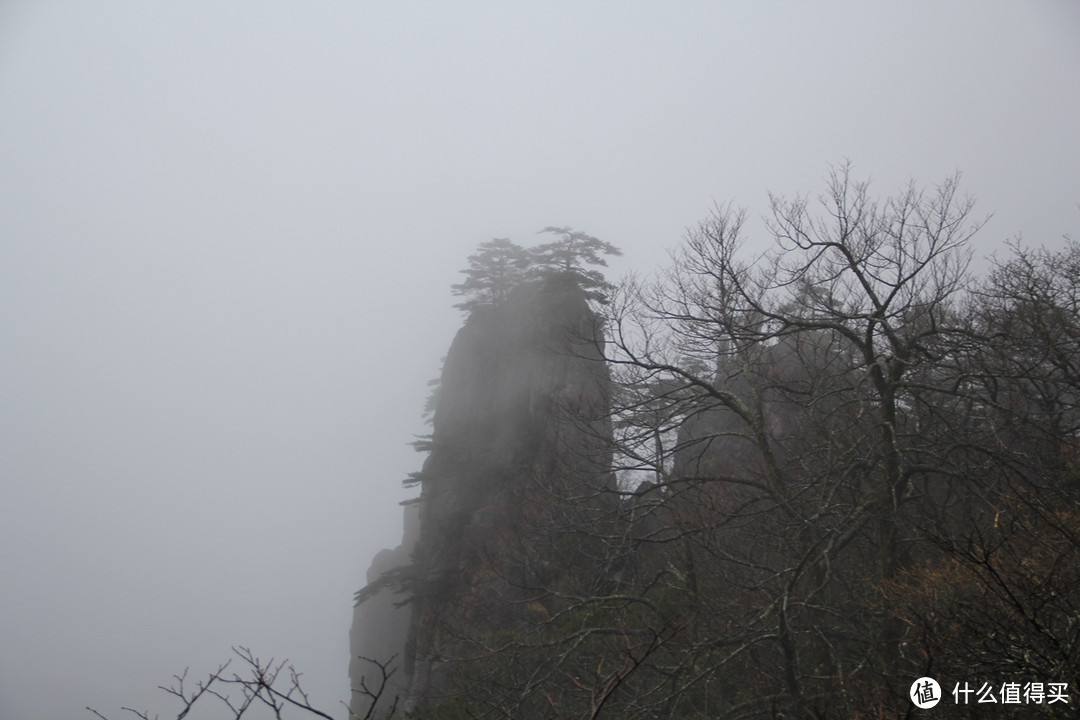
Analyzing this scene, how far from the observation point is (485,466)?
24.6 metres

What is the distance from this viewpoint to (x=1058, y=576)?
18.5 feet

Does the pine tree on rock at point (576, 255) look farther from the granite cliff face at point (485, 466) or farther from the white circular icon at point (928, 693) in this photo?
the white circular icon at point (928, 693)

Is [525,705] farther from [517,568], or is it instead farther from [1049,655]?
[1049,655]

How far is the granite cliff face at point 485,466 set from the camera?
17.2 meters

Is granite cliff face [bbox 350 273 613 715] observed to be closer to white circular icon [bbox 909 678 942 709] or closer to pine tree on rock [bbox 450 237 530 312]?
pine tree on rock [bbox 450 237 530 312]

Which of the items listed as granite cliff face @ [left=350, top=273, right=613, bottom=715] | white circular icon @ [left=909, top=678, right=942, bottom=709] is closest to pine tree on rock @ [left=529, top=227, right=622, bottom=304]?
granite cliff face @ [left=350, top=273, right=613, bottom=715]

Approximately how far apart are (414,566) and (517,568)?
7.56 meters

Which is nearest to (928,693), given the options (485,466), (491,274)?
(485,466)

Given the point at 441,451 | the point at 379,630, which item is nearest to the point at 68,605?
the point at 379,630

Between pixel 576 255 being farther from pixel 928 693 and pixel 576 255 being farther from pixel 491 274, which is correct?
pixel 928 693

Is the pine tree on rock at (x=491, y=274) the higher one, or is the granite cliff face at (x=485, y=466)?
the pine tree on rock at (x=491, y=274)

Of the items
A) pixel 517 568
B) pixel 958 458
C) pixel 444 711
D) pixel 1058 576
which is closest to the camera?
pixel 1058 576

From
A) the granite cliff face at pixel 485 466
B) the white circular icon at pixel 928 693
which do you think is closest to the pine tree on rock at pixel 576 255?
the granite cliff face at pixel 485 466

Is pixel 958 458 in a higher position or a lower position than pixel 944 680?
higher
